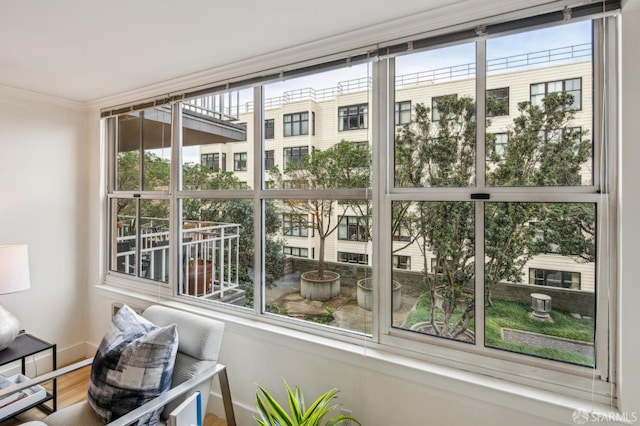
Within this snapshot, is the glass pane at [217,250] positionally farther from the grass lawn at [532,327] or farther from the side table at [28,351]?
the grass lawn at [532,327]

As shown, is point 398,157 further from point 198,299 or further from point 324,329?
point 198,299

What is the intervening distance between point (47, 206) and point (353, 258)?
274 cm

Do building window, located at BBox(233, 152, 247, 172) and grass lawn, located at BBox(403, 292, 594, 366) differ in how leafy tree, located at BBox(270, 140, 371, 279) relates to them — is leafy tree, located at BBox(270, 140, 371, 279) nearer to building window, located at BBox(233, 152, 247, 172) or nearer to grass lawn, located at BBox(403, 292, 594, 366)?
building window, located at BBox(233, 152, 247, 172)

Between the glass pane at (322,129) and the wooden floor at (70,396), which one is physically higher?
the glass pane at (322,129)

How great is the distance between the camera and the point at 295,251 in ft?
7.06

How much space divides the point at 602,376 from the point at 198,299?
7.95ft

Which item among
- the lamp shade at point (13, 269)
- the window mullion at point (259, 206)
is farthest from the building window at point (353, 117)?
the lamp shade at point (13, 269)

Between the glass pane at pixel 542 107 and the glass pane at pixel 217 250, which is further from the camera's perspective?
the glass pane at pixel 217 250

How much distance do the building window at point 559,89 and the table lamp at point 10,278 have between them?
3227 millimetres

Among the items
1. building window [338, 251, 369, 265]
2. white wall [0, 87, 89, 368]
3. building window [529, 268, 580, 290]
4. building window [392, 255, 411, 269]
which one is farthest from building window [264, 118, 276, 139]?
white wall [0, 87, 89, 368]

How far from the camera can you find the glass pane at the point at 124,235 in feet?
9.86

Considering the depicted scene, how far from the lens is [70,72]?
233 cm

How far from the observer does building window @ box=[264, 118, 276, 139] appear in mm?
2230

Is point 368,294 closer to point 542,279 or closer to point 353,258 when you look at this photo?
point 353,258
